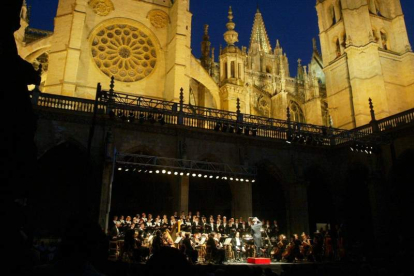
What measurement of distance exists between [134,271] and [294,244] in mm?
9354

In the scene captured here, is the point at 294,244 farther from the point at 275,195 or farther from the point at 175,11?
the point at 175,11

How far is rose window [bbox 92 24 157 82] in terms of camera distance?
20203 millimetres

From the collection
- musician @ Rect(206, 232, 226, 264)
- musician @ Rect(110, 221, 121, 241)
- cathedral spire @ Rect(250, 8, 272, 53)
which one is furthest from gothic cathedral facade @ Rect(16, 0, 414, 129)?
cathedral spire @ Rect(250, 8, 272, 53)

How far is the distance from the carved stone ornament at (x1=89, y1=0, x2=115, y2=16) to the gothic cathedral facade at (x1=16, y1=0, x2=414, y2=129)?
0.19 feet

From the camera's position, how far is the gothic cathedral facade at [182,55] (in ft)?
61.9

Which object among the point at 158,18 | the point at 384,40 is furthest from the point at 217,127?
the point at 384,40

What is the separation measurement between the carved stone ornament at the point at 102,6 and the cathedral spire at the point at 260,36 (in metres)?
40.6

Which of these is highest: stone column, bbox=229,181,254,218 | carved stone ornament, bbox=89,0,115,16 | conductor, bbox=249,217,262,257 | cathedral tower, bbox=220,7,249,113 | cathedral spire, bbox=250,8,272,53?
cathedral spire, bbox=250,8,272,53

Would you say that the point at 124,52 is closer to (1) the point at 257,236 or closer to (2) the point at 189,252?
(1) the point at 257,236

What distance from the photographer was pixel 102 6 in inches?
805

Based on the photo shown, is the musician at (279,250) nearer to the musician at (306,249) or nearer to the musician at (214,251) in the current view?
the musician at (306,249)

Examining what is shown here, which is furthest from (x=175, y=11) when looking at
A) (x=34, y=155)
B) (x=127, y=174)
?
(x=34, y=155)

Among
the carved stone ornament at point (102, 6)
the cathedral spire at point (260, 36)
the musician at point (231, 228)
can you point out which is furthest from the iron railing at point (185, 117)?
the cathedral spire at point (260, 36)

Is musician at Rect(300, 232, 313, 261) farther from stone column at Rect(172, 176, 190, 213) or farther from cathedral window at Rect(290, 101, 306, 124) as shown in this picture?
cathedral window at Rect(290, 101, 306, 124)
